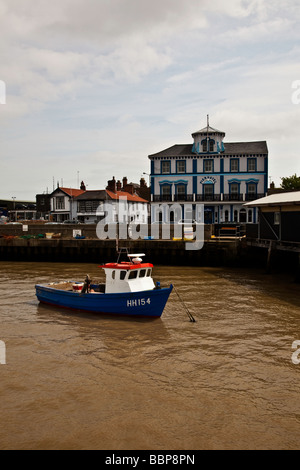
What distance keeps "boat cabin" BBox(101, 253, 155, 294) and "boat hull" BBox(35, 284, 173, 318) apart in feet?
1.88

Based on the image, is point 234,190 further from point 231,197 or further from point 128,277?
point 128,277

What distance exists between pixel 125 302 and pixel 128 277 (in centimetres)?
118

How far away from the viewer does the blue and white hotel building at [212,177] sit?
4834 cm

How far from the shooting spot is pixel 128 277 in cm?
Result: 1719

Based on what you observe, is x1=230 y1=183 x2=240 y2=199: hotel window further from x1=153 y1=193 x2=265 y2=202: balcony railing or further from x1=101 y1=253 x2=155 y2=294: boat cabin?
x1=101 y1=253 x2=155 y2=294: boat cabin

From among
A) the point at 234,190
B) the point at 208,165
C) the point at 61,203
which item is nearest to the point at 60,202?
the point at 61,203

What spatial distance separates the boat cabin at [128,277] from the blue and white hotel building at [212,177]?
32.5 meters

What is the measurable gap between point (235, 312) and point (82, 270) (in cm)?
1749

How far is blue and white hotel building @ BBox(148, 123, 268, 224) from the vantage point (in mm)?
48344

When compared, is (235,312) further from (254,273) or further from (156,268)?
(156,268)

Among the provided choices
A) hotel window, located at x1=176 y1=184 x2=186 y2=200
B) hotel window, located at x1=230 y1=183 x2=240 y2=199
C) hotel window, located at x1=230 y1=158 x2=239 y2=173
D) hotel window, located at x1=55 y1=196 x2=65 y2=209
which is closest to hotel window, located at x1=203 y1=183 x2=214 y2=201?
hotel window, located at x1=230 y1=183 x2=240 y2=199

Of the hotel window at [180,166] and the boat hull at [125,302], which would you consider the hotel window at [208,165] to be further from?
the boat hull at [125,302]

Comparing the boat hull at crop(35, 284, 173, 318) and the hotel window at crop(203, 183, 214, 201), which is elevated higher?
the hotel window at crop(203, 183, 214, 201)

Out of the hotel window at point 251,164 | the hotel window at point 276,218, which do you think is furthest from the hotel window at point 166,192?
the hotel window at point 276,218
